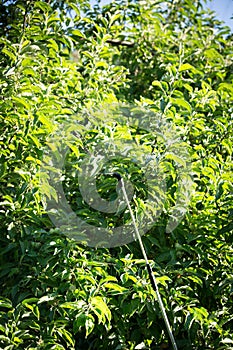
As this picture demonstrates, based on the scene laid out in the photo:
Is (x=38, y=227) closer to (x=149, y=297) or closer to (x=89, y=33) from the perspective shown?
(x=149, y=297)

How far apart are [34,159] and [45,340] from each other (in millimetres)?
718

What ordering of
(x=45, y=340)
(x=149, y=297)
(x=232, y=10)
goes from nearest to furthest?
(x=45, y=340) → (x=149, y=297) → (x=232, y=10)

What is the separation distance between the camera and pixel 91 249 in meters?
2.20

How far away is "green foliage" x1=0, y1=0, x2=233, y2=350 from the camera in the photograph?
199 centimetres

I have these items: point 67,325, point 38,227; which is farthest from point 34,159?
point 67,325

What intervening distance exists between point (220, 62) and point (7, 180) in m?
1.84

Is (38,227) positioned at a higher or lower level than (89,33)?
lower

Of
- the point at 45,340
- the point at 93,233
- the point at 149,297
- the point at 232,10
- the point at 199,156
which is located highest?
the point at 232,10

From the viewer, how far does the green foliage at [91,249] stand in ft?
6.52

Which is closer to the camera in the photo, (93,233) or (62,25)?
(93,233)

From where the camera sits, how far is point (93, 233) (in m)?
2.25

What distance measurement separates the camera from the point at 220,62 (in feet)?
11.4

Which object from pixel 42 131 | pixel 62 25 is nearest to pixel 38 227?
pixel 42 131

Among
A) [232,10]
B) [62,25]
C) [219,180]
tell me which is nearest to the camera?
[219,180]
